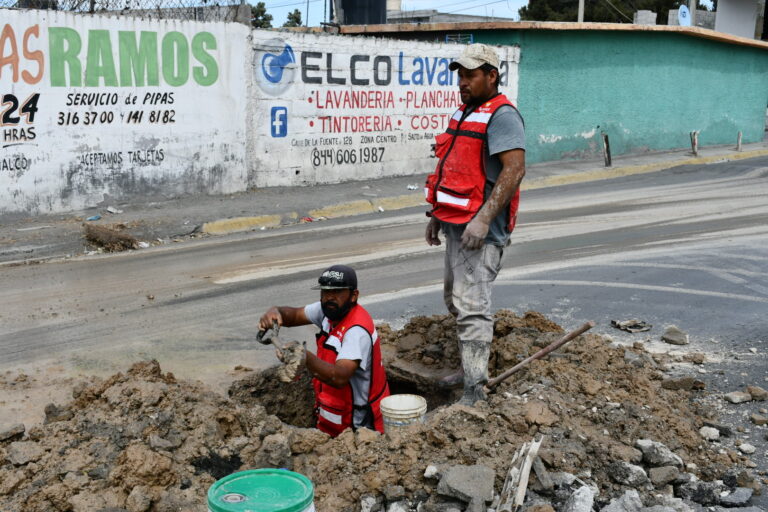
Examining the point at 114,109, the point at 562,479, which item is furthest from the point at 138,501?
the point at 114,109

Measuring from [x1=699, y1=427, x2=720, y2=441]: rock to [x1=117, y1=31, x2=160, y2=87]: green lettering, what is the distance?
10365 millimetres

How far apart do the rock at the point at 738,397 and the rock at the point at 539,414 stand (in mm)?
1409

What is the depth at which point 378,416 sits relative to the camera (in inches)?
204

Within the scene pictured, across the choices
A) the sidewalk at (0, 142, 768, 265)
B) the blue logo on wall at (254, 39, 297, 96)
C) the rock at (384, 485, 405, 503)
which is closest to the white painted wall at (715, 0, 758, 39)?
the sidewalk at (0, 142, 768, 265)

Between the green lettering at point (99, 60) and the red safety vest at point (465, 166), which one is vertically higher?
the green lettering at point (99, 60)

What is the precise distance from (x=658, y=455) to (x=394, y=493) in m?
1.35

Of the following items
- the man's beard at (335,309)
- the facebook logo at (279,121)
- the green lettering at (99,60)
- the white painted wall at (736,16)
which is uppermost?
the white painted wall at (736,16)

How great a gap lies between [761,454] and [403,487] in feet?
6.53

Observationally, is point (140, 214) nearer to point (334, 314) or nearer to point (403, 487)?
point (334, 314)

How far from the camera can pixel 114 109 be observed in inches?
496

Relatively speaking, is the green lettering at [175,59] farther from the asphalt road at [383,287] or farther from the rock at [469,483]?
the rock at [469,483]

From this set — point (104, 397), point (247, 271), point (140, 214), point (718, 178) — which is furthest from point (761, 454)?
point (718, 178)

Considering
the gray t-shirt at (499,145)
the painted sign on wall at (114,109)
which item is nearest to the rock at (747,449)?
the gray t-shirt at (499,145)

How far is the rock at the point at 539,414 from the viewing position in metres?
4.39
